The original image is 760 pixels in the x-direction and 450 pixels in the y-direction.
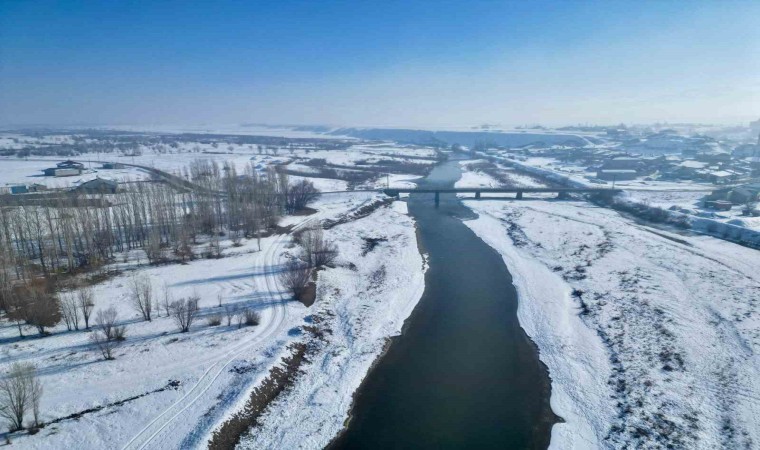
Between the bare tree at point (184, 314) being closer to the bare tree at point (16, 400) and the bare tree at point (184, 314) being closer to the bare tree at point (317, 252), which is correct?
the bare tree at point (16, 400)

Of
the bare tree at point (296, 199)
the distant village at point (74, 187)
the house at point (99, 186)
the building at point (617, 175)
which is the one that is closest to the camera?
the distant village at point (74, 187)

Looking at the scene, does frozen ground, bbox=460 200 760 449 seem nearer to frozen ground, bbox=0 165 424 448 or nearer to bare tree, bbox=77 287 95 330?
frozen ground, bbox=0 165 424 448

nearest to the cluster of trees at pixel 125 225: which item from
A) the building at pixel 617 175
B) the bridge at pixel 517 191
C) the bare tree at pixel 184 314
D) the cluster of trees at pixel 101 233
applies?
the cluster of trees at pixel 101 233

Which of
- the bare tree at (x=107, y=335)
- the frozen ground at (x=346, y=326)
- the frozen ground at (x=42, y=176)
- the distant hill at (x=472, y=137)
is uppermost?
the distant hill at (x=472, y=137)

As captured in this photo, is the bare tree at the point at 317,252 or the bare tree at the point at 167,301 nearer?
the bare tree at the point at 167,301

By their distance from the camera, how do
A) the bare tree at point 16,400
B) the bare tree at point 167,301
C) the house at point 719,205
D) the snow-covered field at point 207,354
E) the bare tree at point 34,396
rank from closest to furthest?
the bare tree at point 16,400
the bare tree at point 34,396
the snow-covered field at point 207,354
the bare tree at point 167,301
the house at point 719,205

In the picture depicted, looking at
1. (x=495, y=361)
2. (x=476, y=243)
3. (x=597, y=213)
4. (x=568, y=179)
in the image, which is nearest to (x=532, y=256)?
(x=476, y=243)

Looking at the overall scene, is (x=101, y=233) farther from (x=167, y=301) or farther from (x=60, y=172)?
(x=60, y=172)

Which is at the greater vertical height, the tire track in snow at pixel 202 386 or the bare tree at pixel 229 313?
the bare tree at pixel 229 313
